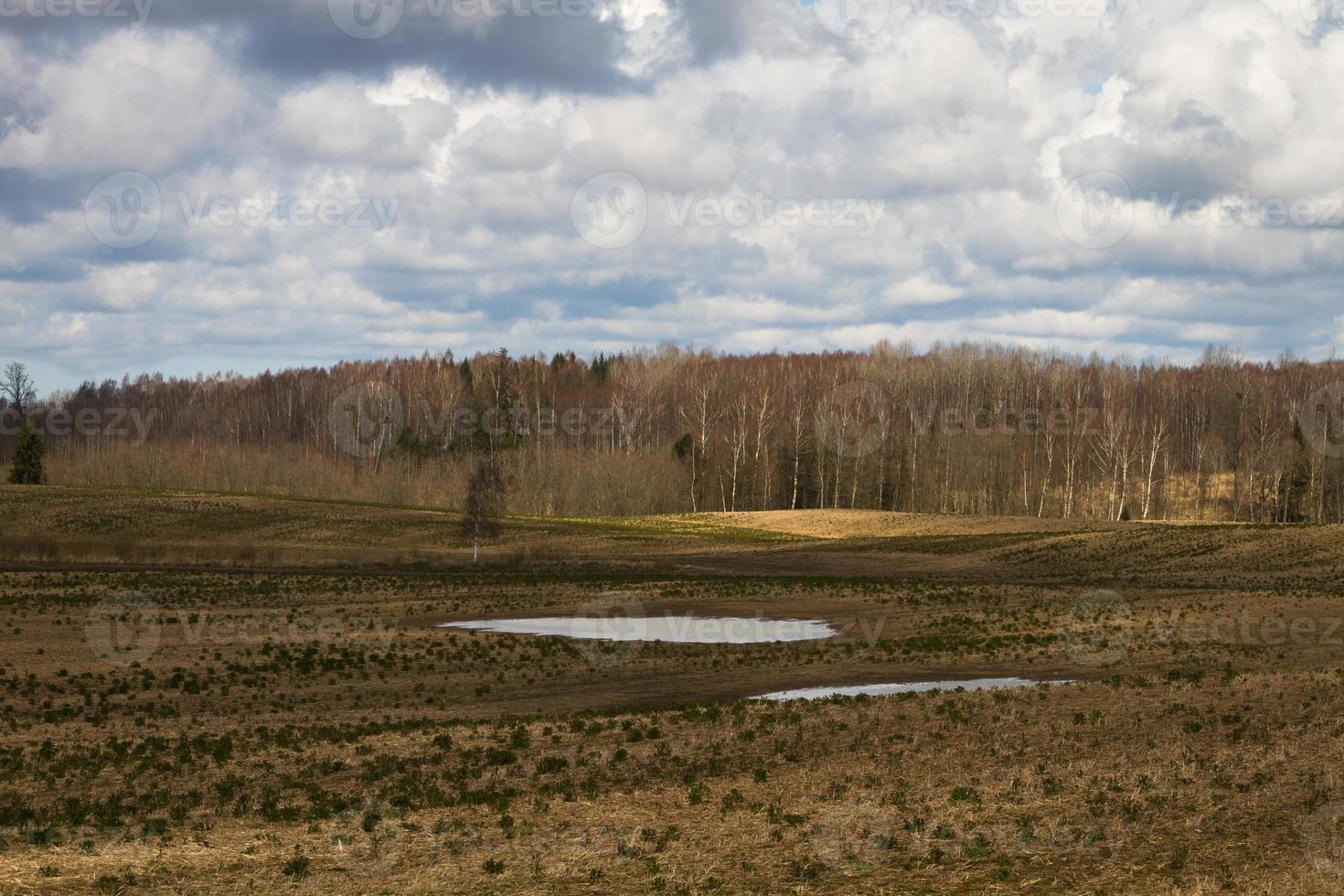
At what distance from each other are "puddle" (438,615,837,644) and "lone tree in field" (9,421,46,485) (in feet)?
248

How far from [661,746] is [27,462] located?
97059mm

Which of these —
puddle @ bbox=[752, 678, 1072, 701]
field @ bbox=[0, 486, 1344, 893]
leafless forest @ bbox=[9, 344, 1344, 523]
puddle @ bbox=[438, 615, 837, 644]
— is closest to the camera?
field @ bbox=[0, 486, 1344, 893]

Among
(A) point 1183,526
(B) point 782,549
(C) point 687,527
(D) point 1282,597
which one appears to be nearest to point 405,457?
(C) point 687,527

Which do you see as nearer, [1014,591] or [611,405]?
[1014,591]

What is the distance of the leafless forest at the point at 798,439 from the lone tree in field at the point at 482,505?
34.0 meters

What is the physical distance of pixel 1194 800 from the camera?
15.5 metres

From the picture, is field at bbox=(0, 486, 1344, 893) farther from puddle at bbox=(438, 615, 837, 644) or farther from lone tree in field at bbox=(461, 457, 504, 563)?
lone tree in field at bbox=(461, 457, 504, 563)

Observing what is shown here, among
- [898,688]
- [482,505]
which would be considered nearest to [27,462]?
[482,505]

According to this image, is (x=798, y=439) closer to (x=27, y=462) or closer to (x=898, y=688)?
(x=27, y=462)

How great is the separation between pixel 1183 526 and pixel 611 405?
262ft

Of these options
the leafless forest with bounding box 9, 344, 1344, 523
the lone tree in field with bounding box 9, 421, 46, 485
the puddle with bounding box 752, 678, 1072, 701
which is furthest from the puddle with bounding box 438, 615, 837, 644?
the lone tree in field with bounding box 9, 421, 46, 485

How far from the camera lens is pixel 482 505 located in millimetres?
71188

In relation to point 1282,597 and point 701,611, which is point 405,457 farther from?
point 1282,597

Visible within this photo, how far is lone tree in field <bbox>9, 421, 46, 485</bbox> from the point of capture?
100375 mm
